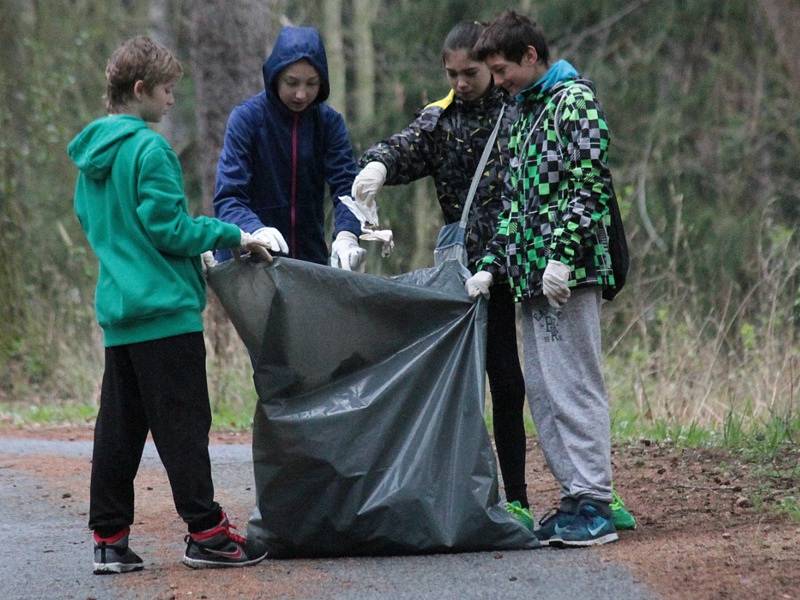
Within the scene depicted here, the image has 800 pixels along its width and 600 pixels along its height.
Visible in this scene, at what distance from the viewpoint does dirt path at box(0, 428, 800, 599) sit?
423 cm

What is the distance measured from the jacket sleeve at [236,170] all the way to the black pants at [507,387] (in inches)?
37.2

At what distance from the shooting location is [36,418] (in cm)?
1042

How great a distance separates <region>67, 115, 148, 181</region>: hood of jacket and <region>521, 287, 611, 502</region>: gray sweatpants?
153 centimetres

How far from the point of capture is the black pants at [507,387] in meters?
5.11

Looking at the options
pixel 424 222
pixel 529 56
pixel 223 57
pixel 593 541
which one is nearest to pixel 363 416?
pixel 593 541

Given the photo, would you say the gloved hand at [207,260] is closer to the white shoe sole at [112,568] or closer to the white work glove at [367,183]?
the white work glove at [367,183]

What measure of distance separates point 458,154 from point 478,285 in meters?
0.57

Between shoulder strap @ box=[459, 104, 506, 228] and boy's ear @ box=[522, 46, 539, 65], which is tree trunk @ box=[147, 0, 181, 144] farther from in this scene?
boy's ear @ box=[522, 46, 539, 65]

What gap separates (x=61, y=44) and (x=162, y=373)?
14.3m

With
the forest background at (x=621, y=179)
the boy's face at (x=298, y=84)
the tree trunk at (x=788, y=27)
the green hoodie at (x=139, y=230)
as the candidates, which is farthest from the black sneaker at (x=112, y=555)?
the tree trunk at (x=788, y=27)

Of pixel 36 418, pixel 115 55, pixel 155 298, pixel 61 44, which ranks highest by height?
pixel 61 44

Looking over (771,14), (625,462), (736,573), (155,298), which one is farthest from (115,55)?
(771,14)

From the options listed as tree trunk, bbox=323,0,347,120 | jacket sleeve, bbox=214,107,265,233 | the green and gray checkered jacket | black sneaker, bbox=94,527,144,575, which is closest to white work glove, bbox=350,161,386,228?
jacket sleeve, bbox=214,107,265,233

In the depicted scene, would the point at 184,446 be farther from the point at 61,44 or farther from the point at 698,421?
the point at 61,44
